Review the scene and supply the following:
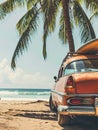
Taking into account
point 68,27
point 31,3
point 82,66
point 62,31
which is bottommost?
point 82,66

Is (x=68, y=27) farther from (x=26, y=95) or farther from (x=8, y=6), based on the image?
(x=26, y=95)

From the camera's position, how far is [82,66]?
7.80 metres

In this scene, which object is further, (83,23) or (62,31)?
(62,31)

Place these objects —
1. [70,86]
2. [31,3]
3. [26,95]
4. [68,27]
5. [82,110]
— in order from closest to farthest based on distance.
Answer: [82,110] → [70,86] → [68,27] → [31,3] → [26,95]

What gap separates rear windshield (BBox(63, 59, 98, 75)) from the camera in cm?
766

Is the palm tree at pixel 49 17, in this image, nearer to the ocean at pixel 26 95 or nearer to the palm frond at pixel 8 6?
the palm frond at pixel 8 6

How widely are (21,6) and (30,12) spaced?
0.56m

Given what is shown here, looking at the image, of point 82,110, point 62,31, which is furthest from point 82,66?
point 62,31

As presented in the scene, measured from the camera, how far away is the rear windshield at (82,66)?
766cm

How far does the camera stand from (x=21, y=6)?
60.6 ft

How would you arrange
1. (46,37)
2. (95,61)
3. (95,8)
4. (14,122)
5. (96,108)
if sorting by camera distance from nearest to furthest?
(96,108), (95,61), (14,122), (95,8), (46,37)

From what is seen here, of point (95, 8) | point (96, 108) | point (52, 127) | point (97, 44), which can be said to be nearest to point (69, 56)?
point (97, 44)

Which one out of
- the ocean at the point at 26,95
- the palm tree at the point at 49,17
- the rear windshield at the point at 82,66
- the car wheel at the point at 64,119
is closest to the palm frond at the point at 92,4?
the palm tree at the point at 49,17

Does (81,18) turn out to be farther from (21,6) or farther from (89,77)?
(89,77)
